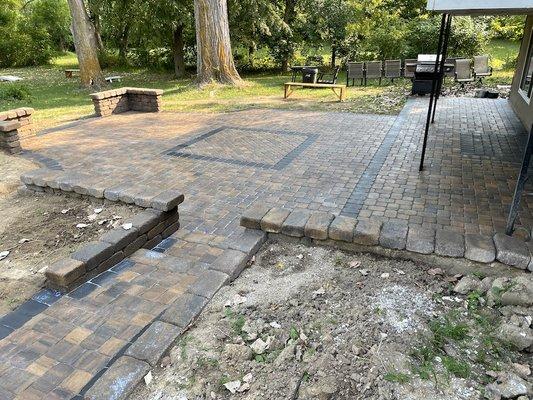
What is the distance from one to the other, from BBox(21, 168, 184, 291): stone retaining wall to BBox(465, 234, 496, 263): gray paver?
256 centimetres

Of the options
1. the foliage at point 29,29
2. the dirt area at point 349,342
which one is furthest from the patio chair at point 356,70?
the foliage at point 29,29

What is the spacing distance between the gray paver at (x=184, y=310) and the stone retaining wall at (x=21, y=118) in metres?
5.58

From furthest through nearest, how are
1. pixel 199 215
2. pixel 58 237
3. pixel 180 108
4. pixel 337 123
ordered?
pixel 180 108
pixel 337 123
pixel 199 215
pixel 58 237

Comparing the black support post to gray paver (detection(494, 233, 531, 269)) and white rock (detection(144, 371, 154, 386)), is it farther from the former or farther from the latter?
white rock (detection(144, 371, 154, 386))

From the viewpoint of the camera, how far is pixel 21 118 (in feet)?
22.8

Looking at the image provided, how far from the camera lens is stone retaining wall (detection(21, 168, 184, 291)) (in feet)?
9.89

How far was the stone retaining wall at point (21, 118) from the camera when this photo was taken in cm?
673

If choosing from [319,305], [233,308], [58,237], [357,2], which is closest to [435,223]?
[319,305]

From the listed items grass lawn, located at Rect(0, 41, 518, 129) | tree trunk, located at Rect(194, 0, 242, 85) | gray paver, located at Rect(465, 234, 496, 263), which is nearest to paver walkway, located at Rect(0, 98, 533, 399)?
gray paver, located at Rect(465, 234, 496, 263)

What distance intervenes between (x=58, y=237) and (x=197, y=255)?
136 centimetres

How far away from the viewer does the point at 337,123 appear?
7.91 meters

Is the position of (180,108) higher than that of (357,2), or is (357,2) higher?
(357,2)

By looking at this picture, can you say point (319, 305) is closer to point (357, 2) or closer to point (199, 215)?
point (199, 215)

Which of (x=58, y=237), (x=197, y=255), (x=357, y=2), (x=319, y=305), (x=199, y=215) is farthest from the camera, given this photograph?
(x=357, y=2)
